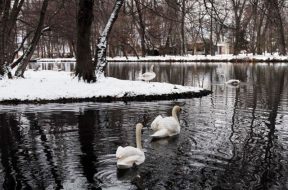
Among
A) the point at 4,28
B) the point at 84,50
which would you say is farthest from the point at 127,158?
the point at 4,28

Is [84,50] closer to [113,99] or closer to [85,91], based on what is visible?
[85,91]

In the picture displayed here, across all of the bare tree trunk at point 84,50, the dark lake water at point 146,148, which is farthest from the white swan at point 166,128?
the bare tree trunk at point 84,50

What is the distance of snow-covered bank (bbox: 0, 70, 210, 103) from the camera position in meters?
18.7

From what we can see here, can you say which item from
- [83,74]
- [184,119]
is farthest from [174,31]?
[184,119]

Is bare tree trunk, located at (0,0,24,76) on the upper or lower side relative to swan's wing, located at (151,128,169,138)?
upper

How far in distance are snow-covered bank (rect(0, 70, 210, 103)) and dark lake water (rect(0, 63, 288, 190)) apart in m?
1.77


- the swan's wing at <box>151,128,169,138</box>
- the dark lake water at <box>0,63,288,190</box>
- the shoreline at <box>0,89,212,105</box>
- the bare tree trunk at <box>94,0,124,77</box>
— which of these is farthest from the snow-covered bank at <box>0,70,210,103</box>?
the swan's wing at <box>151,128,169,138</box>

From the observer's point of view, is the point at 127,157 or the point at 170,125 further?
the point at 170,125

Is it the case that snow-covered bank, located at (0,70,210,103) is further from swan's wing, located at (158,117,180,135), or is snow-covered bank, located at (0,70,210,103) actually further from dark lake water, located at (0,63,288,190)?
swan's wing, located at (158,117,180,135)

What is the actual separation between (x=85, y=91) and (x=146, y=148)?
32.7 feet

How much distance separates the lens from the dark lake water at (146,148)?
771 cm

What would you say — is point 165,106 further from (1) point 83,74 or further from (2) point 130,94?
(1) point 83,74

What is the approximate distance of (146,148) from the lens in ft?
32.7

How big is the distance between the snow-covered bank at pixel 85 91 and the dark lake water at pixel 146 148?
1770 millimetres
